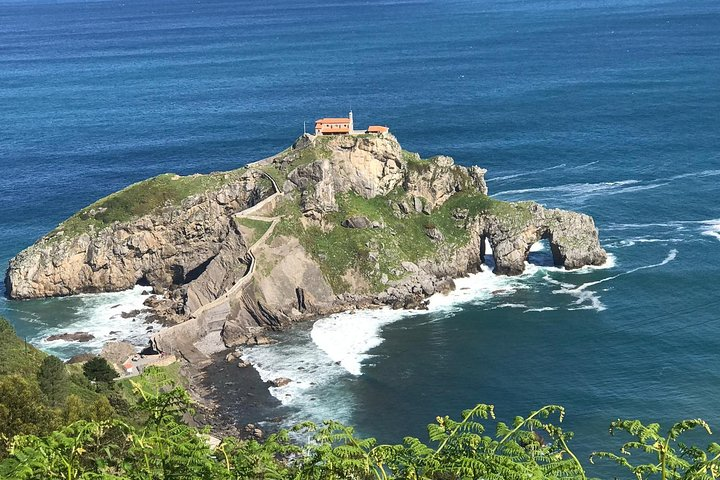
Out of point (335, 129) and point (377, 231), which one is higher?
point (335, 129)

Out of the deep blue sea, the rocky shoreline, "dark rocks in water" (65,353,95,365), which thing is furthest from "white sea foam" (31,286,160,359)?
"dark rocks in water" (65,353,95,365)

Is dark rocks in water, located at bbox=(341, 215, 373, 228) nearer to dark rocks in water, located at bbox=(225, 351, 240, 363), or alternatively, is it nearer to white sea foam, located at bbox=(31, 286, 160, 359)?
dark rocks in water, located at bbox=(225, 351, 240, 363)

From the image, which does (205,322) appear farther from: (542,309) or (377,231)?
(542,309)

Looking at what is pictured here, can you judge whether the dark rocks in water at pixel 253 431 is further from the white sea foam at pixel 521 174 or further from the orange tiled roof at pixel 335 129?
the white sea foam at pixel 521 174

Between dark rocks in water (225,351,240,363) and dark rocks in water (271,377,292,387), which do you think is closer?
dark rocks in water (271,377,292,387)

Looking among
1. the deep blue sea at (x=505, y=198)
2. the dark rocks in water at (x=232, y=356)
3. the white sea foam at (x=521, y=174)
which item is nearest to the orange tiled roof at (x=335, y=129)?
the deep blue sea at (x=505, y=198)

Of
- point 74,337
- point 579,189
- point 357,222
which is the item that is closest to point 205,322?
point 74,337
